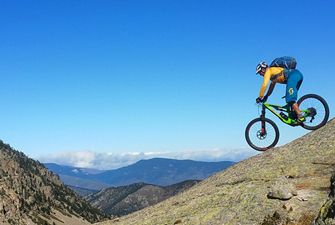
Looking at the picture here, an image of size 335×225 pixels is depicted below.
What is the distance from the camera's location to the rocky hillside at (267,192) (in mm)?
24672

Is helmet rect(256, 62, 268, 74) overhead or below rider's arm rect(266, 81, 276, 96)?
overhead

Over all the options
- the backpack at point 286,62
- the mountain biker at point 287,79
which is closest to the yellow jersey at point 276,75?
the mountain biker at point 287,79

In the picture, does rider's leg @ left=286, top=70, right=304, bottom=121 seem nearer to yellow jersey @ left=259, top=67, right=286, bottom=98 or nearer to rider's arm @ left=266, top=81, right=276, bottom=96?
yellow jersey @ left=259, top=67, right=286, bottom=98

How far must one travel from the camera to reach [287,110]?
94.5 feet

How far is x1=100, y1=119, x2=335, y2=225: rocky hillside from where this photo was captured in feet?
80.9

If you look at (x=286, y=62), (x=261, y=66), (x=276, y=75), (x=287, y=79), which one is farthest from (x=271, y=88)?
(x=286, y=62)

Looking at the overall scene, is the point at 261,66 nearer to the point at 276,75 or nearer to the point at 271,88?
the point at 276,75

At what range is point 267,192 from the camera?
27031 mm

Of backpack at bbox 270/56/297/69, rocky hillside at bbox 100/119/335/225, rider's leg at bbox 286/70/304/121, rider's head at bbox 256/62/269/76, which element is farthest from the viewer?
rider's head at bbox 256/62/269/76

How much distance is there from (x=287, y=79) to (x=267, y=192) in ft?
23.6

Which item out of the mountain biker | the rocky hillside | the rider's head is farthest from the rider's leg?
the rocky hillside

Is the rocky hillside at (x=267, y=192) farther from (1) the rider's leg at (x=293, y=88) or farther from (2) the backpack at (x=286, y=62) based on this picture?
(2) the backpack at (x=286, y=62)

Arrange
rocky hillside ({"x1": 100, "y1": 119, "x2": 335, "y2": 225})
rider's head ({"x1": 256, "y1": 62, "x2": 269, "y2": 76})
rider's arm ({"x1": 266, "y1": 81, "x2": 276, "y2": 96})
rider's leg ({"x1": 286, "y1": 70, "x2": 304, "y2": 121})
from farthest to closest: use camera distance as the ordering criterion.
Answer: rider's arm ({"x1": 266, "y1": 81, "x2": 276, "y2": 96}) < rider's head ({"x1": 256, "y1": 62, "x2": 269, "y2": 76}) < rider's leg ({"x1": 286, "y1": 70, "x2": 304, "y2": 121}) < rocky hillside ({"x1": 100, "y1": 119, "x2": 335, "y2": 225})

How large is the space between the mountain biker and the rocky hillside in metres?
3.40
